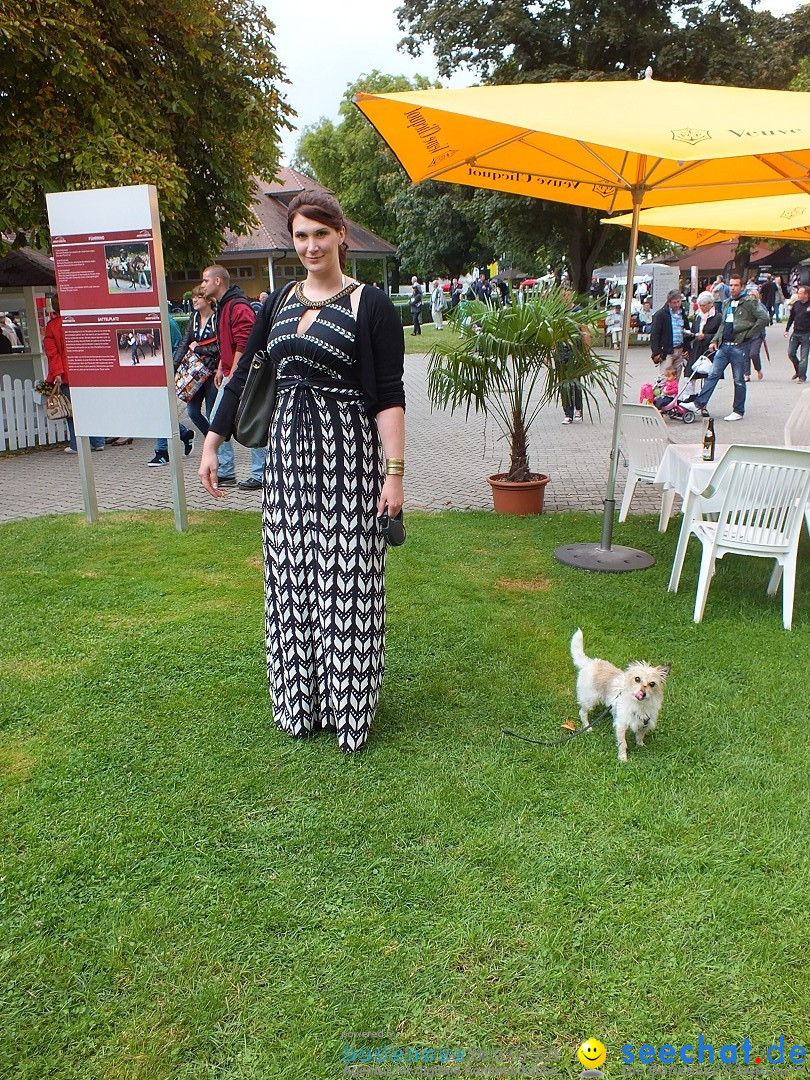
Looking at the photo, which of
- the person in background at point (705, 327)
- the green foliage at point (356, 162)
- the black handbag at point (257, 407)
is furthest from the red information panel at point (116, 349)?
the green foliage at point (356, 162)

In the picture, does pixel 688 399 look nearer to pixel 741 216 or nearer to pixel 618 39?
pixel 741 216

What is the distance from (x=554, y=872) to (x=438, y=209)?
126 feet

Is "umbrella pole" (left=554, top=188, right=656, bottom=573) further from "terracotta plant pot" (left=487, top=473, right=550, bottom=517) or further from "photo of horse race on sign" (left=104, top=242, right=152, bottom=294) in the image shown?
"photo of horse race on sign" (left=104, top=242, right=152, bottom=294)

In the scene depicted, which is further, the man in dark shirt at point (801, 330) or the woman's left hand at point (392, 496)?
the man in dark shirt at point (801, 330)

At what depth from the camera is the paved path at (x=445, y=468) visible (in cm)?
834

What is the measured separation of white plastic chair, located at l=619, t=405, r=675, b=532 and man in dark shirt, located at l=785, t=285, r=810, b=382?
10617mm

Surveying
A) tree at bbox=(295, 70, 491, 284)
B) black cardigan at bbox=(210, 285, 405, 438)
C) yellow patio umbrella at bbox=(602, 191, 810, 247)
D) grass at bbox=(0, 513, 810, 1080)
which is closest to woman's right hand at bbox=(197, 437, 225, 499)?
black cardigan at bbox=(210, 285, 405, 438)

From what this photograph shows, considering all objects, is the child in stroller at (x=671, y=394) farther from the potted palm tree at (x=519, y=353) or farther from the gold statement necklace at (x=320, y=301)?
the gold statement necklace at (x=320, y=301)

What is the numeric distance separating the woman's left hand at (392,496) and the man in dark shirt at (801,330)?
48.2 ft

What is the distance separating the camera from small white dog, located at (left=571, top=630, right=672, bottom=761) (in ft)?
10.9

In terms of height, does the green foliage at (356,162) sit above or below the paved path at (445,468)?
above

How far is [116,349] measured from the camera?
22.8 ft

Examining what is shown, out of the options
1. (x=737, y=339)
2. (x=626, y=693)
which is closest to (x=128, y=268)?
(x=626, y=693)

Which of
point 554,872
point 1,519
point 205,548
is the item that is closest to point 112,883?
point 554,872
